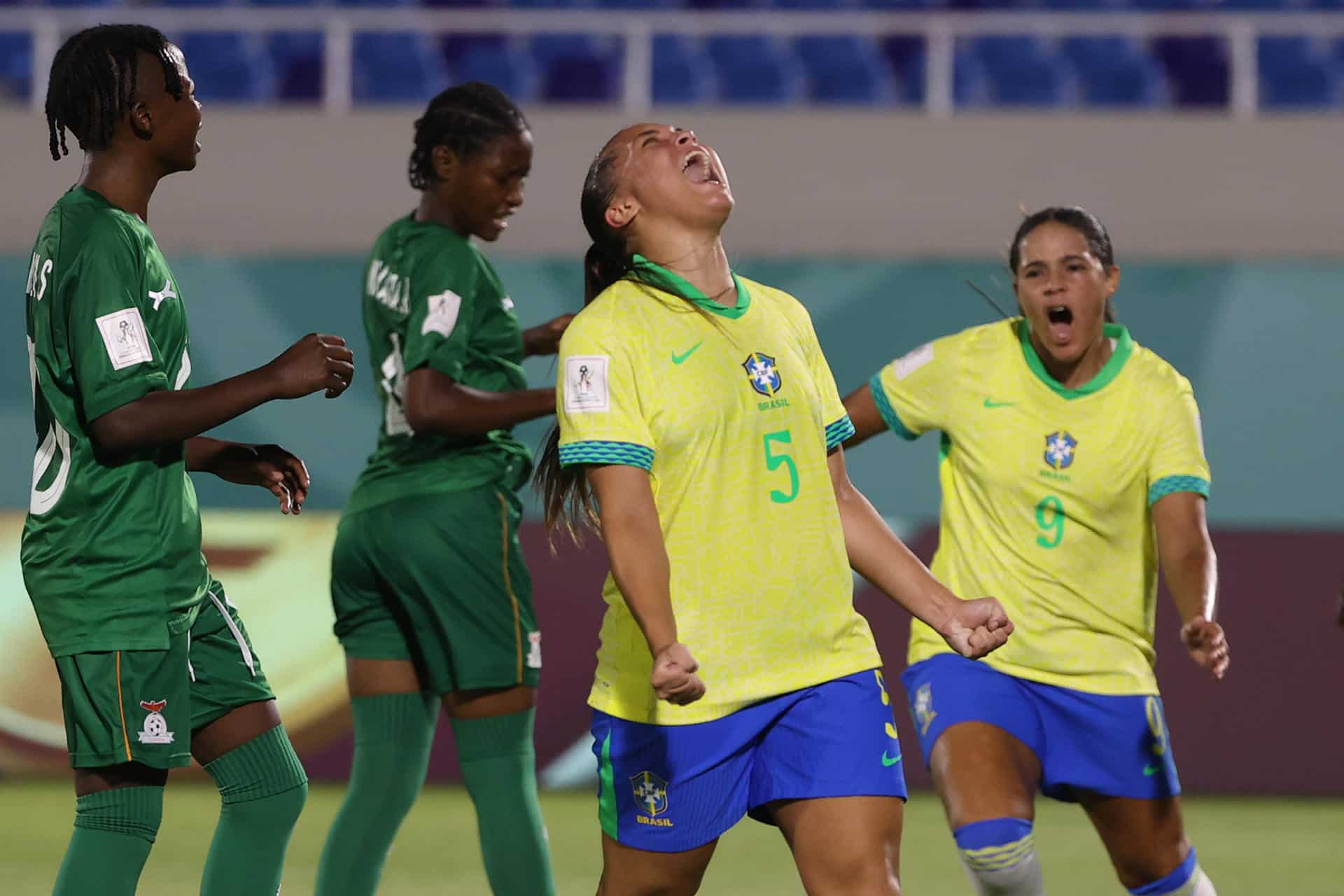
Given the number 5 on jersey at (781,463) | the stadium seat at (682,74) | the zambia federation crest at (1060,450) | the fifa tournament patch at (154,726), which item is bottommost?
the fifa tournament patch at (154,726)

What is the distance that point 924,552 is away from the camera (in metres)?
8.35

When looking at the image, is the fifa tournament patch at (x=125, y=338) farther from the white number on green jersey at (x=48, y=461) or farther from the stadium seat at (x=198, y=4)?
the stadium seat at (x=198, y=4)

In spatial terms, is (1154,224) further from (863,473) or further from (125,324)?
(125,324)

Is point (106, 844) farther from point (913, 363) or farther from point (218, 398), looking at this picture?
point (913, 363)

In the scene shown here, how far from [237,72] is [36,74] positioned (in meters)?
1.48

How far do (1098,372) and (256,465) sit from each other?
2042 mm

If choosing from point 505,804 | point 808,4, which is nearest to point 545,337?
point 505,804

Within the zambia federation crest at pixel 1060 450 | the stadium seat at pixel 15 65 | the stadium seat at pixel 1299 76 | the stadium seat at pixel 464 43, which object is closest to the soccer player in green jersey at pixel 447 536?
the zambia federation crest at pixel 1060 450

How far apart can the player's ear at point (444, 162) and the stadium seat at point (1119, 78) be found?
8094 mm

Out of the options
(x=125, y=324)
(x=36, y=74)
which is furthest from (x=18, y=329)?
(x=125, y=324)

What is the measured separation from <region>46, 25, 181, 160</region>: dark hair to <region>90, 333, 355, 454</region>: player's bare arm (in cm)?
54

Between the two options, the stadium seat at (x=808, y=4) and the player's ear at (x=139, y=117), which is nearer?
the player's ear at (x=139, y=117)

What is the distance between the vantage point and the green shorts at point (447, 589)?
4258 mm

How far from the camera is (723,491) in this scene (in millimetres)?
3246
